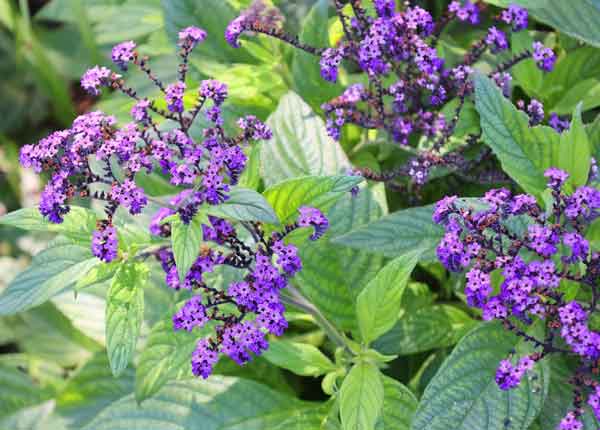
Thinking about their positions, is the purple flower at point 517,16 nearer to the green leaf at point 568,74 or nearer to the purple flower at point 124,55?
the green leaf at point 568,74

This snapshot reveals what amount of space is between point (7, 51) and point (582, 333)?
3551 millimetres

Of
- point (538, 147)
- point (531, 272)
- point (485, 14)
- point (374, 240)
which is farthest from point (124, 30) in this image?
point (531, 272)

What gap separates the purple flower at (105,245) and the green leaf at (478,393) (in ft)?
2.45

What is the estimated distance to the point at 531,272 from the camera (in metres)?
1.45

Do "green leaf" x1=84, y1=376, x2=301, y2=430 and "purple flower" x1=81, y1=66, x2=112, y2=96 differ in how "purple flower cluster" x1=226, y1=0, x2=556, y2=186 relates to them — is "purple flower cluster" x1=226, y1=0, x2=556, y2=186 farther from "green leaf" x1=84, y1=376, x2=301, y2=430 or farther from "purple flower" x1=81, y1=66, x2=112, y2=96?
"green leaf" x1=84, y1=376, x2=301, y2=430

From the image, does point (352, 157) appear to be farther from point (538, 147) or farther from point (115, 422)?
point (115, 422)

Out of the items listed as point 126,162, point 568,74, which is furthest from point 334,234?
point 568,74

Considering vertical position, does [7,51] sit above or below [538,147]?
below

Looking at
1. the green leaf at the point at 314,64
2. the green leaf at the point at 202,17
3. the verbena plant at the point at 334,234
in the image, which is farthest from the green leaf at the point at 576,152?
the green leaf at the point at 202,17

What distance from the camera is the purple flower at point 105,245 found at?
1482 mm

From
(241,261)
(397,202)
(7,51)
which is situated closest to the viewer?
(241,261)

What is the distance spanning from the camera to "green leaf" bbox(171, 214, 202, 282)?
1409 millimetres

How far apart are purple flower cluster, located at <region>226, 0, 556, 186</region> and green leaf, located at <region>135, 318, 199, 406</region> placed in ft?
2.12

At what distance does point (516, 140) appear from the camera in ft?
5.81
